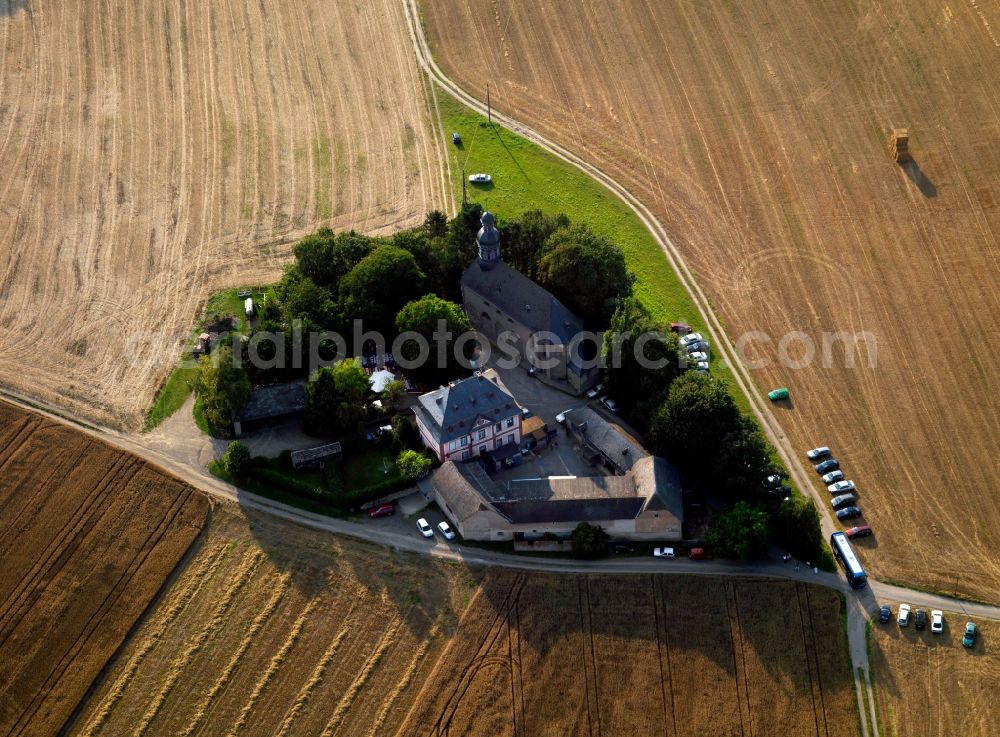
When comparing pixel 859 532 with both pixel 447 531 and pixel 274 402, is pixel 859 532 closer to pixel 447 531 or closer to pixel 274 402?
pixel 447 531

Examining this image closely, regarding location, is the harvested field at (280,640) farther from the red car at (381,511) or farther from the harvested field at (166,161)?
the harvested field at (166,161)

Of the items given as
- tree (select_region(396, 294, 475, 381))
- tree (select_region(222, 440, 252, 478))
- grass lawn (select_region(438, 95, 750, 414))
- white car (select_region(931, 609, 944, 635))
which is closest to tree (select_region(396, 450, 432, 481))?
tree (select_region(396, 294, 475, 381))

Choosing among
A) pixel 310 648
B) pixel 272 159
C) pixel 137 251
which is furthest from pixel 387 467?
pixel 272 159

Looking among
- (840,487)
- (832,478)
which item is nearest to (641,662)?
(840,487)

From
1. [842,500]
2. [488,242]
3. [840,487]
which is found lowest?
[842,500]

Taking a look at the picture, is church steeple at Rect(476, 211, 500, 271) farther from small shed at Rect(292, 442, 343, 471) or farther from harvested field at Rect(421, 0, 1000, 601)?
small shed at Rect(292, 442, 343, 471)

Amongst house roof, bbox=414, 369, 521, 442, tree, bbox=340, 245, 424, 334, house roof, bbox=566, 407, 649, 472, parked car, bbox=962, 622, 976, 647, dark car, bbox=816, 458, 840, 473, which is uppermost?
tree, bbox=340, 245, 424, 334

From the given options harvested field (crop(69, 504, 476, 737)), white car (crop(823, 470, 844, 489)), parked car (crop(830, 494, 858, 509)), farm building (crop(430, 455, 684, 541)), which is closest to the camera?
harvested field (crop(69, 504, 476, 737))
